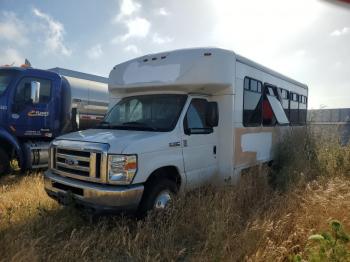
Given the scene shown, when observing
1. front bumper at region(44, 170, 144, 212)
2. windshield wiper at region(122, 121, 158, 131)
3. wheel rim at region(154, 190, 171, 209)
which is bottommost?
wheel rim at region(154, 190, 171, 209)

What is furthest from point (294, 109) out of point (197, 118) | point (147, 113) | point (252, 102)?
point (147, 113)

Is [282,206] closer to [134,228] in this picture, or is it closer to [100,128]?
[134,228]

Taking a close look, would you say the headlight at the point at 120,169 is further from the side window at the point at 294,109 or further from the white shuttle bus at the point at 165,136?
the side window at the point at 294,109

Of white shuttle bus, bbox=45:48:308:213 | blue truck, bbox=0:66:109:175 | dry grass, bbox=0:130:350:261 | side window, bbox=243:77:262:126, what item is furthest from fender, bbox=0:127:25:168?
side window, bbox=243:77:262:126

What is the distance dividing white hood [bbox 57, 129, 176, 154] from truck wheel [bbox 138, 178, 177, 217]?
1.86 feet

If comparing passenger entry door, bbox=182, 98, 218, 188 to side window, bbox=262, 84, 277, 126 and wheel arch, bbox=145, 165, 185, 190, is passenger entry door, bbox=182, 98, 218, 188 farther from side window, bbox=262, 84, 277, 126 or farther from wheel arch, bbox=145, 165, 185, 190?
side window, bbox=262, 84, 277, 126

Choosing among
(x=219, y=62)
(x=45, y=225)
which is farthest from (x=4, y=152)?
(x=219, y=62)

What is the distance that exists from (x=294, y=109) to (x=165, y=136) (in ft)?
23.6

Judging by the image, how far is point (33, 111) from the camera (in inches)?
359

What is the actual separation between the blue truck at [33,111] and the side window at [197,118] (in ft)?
11.9

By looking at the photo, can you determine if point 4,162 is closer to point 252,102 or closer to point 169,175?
point 169,175

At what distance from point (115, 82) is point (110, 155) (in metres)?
2.82

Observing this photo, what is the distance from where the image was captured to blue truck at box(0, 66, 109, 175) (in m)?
8.53

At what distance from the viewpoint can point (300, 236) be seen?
4.21 meters
